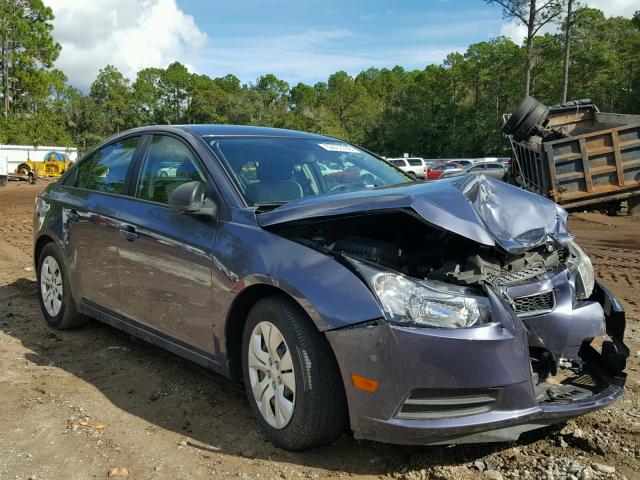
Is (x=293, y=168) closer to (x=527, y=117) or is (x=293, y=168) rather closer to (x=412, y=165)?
(x=527, y=117)

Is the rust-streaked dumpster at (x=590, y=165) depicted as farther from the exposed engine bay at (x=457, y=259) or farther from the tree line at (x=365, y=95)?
the tree line at (x=365, y=95)

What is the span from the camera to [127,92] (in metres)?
91.2

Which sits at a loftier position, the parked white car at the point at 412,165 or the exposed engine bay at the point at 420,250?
the exposed engine bay at the point at 420,250

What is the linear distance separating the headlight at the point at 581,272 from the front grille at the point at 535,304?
37 centimetres

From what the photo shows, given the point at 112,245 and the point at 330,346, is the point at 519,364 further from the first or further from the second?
the point at 112,245

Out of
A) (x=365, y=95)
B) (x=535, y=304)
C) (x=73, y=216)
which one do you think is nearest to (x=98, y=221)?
(x=73, y=216)

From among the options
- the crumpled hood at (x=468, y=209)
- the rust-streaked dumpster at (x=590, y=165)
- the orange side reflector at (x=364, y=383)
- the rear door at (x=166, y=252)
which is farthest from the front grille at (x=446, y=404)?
the rust-streaked dumpster at (x=590, y=165)

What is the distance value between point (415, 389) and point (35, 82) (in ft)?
197

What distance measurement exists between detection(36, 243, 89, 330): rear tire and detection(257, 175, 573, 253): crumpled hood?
2564 millimetres

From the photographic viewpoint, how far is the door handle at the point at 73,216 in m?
4.79

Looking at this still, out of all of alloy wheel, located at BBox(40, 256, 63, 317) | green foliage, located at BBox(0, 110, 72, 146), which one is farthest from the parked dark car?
green foliage, located at BBox(0, 110, 72, 146)

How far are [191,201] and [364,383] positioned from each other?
4.74 feet

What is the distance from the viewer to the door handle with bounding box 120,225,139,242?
13.1 feet

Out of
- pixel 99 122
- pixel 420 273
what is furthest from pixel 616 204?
pixel 99 122
